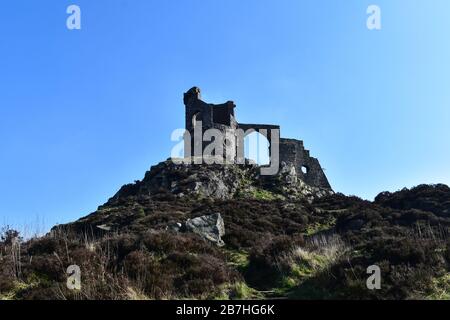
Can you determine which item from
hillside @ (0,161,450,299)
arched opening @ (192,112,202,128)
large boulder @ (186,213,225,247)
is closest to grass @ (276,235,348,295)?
hillside @ (0,161,450,299)

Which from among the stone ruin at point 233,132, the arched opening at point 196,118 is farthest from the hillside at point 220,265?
the arched opening at point 196,118

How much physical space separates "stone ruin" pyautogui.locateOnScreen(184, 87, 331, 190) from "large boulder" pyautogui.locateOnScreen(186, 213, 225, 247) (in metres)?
26.5

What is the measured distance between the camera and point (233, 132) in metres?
47.7

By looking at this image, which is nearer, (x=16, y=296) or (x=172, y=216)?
(x=16, y=296)

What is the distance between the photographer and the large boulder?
56.9 feet

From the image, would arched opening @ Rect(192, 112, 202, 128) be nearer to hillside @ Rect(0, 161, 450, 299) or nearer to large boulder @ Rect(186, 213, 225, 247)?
hillside @ Rect(0, 161, 450, 299)

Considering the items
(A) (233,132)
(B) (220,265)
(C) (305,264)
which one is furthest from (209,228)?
(A) (233,132)

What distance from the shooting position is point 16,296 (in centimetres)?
999

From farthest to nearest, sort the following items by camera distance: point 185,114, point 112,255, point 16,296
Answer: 1. point 185,114
2. point 112,255
3. point 16,296

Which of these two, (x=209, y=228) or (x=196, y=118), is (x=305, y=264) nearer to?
(x=209, y=228)

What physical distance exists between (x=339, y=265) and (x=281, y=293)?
1517 millimetres
